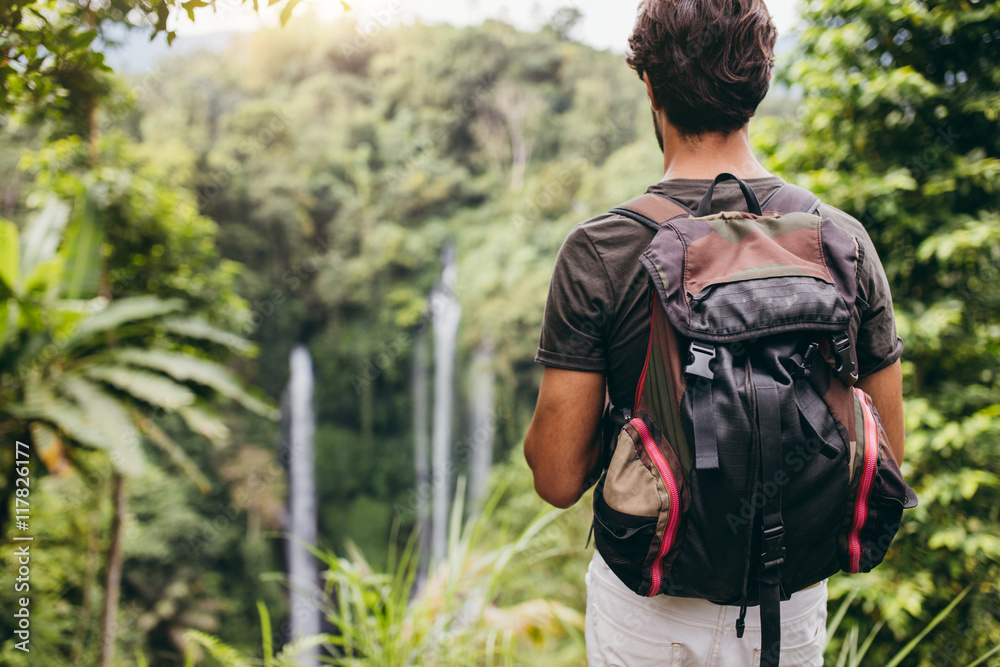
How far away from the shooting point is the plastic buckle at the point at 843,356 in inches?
28.4

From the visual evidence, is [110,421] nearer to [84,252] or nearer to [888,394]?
[84,252]

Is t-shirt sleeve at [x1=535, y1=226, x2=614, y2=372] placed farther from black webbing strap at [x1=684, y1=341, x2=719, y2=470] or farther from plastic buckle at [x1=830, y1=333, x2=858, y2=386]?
plastic buckle at [x1=830, y1=333, x2=858, y2=386]

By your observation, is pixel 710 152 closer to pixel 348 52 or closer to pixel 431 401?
pixel 431 401

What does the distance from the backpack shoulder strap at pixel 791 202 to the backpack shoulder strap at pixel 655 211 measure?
141mm

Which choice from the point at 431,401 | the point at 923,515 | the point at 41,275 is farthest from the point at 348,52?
the point at 923,515

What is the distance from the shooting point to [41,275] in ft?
10.8

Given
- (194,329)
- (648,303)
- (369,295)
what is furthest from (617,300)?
(369,295)

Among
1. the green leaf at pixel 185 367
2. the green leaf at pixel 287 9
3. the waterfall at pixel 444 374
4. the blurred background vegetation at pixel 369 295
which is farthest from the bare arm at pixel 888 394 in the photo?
the waterfall at pixel 444 374

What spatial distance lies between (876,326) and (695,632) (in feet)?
1.75

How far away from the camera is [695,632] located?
80cm

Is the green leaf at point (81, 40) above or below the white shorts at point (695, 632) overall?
above

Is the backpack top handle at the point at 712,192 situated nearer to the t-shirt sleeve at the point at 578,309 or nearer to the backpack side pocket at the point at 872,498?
the t-shirt sleeve at the point at 578,309

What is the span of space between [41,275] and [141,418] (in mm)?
1067

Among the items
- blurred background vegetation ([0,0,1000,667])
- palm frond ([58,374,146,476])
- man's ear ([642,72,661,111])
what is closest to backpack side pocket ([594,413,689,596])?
man's ear ([642,72,661,111])
